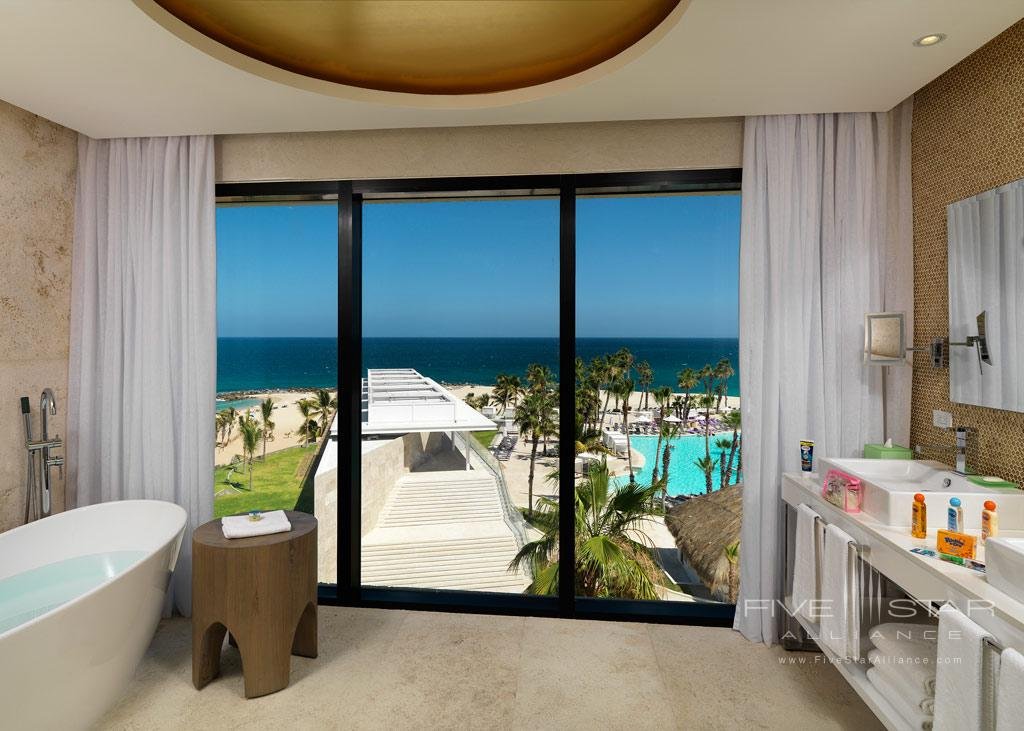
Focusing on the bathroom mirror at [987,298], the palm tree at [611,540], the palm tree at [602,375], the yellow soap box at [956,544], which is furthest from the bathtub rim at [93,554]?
the bathroom mirror at [987,298]

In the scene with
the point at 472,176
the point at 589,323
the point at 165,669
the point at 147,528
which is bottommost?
the point at 165,669

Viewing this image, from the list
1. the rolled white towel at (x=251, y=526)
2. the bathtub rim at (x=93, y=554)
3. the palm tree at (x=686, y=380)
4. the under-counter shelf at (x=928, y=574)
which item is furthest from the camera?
the palm tree at (x=686, y=380)

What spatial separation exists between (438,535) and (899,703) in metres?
2.20

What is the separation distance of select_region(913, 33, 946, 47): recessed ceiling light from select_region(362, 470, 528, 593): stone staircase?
8.63ft

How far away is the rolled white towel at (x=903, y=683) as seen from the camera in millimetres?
1741

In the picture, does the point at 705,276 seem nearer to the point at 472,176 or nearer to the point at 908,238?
the point at 908,238

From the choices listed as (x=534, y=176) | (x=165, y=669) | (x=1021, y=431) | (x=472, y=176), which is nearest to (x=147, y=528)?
(x=165, y=669)

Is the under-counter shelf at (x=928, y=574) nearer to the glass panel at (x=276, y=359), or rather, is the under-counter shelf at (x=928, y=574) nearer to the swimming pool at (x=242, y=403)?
the glass panel at (x=276, y=359)

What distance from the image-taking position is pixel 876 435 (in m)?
2.70

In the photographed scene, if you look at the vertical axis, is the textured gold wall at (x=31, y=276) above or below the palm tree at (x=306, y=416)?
above

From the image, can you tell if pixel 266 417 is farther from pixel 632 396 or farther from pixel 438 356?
pixel 632 396

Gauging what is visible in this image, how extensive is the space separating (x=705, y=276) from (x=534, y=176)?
40.4 inches

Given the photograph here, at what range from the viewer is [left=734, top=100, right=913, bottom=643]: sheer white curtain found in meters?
2.69

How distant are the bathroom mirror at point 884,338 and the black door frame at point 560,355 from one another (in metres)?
0.93
